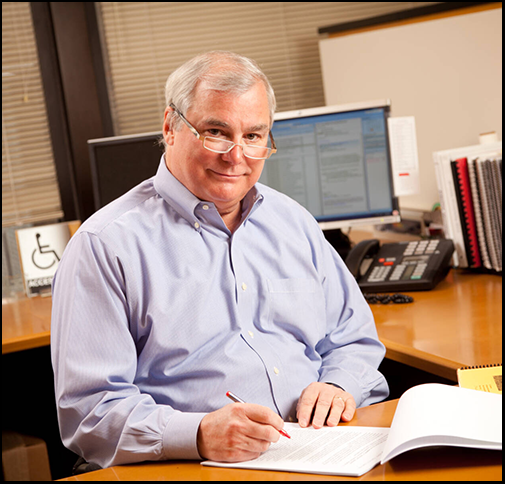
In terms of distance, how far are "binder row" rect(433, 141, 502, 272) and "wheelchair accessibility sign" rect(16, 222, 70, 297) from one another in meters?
1.38

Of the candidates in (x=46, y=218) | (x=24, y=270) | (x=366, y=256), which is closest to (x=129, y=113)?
(x=46, y=218)

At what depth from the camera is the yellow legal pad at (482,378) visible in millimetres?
1147

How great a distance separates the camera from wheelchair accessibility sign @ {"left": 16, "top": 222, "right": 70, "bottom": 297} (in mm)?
2375

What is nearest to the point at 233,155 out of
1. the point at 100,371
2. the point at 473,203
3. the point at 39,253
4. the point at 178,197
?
the point at 178,197

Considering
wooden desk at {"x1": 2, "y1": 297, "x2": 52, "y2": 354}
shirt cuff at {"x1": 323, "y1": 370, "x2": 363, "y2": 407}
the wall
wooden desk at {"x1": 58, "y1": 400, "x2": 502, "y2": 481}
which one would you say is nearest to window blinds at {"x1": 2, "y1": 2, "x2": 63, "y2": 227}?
wooden desk at {"x1": 2, "y1": 297, "x2": 52, "y2": 354}

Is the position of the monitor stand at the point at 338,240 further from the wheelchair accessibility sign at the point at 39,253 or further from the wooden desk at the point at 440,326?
the wheelchair accessibility sign at the point at 39,253

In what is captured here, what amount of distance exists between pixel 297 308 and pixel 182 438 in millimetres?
438

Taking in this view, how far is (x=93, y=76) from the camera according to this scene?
286 centimetres

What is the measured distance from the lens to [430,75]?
251cm

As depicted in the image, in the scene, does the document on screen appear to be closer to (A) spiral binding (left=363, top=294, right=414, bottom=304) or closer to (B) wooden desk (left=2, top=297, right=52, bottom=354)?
(A) spiral binding (left=363, top=294, right=414, bottom=304)

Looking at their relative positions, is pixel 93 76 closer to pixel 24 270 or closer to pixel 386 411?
pixel 24 270

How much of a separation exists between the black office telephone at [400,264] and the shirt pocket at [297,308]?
538 millimetres

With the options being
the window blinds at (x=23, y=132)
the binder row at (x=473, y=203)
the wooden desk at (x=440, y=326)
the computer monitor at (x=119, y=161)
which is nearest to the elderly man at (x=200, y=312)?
the wooden desk at (x=440, y=326)

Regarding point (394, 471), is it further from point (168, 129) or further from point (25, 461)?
point (25, 461)
